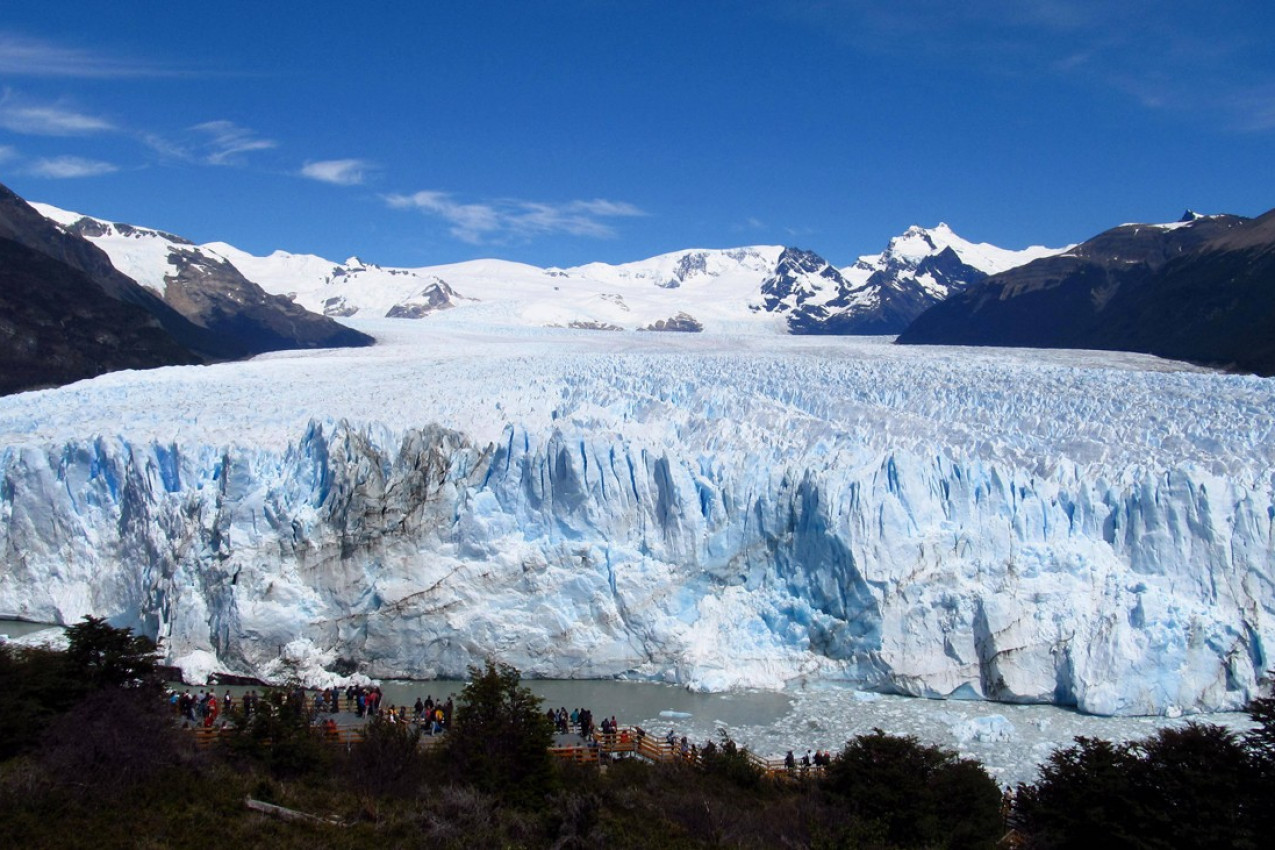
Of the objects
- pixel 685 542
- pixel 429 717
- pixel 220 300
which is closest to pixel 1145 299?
pixel 685 542

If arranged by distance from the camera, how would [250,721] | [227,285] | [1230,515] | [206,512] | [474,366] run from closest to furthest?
[250,721]
[1230,515]
[206,512]
[474,366]
[227,285]

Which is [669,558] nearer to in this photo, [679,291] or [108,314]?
[108,314]

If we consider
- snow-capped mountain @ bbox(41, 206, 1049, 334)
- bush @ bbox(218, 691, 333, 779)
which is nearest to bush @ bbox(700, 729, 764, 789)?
bush @ bbox(218, 691, 333, 779)

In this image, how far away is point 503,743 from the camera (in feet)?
41.1

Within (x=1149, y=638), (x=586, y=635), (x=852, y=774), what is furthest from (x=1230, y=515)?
(x=586, y=635)

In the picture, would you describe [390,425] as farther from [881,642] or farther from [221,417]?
[881,642]

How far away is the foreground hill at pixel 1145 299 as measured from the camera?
42.3 m

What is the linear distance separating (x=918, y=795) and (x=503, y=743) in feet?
15.7

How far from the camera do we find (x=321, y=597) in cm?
1966

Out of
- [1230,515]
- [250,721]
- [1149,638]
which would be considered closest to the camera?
[250,721]

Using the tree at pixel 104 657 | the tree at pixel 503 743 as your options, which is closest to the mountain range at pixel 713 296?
the tree at pixel 104 657

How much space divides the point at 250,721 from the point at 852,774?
7.49m

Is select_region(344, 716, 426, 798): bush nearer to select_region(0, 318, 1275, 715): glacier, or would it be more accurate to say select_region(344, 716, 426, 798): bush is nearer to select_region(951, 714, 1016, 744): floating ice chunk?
select_region(0, 318, 1275, 715): glacier

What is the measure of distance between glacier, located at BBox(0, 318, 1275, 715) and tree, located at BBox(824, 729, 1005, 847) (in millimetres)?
5643
